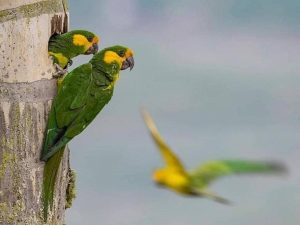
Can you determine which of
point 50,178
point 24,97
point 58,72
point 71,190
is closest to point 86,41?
point 58,72

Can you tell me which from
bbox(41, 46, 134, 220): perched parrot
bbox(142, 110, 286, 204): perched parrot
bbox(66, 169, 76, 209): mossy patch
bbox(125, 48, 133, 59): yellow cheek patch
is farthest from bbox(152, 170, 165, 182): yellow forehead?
bbox(66, 169, 76, 209): mossy patch

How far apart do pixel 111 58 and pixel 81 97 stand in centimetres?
36

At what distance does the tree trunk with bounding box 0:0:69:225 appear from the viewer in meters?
4.68

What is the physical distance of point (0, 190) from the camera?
4.90 metres

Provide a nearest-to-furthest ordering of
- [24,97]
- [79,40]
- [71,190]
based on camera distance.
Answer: [24,97] → [79,40] → [71,190]

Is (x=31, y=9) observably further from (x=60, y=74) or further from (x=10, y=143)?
(x=10, y=143)

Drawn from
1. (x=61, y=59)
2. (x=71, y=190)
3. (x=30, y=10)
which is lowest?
(x=71, y=190)

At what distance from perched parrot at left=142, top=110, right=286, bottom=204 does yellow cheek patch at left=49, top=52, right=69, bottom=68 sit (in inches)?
123

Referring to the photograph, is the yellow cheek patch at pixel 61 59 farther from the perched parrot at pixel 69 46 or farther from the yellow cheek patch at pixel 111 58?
the yellow cheek patch at pixel 111 58

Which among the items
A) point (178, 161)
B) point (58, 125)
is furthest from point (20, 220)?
point (178, 161)

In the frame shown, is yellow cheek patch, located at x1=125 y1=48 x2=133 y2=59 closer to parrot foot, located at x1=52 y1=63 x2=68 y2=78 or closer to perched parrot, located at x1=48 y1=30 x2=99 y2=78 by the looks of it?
perched parrot, located at x1=48 y1=30 x2=99 y2=78

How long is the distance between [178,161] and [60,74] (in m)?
3.27

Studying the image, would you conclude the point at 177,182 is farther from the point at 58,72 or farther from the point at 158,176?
the point at 58,72

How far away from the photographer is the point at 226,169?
5.51 feet
